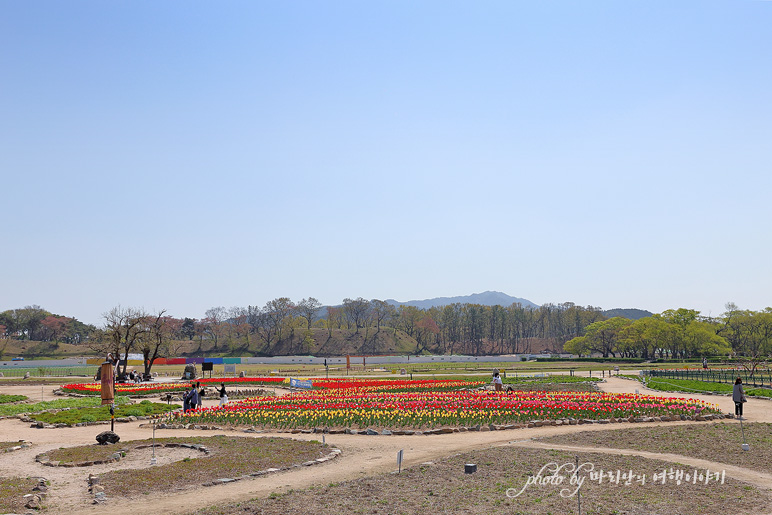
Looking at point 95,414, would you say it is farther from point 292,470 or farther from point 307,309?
point 307,309

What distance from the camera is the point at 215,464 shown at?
15148 millimetres

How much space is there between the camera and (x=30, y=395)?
40.2 meters

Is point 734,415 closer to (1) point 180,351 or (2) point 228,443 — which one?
(2) point 228,443

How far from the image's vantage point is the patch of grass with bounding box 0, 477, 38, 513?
11.3 m

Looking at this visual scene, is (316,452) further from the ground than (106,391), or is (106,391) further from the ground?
(106,391)

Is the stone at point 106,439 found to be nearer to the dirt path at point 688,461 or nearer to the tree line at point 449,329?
the dirt path at point 688,461

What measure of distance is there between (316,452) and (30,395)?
32.6 m

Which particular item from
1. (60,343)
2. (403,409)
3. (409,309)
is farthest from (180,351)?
(403,409)

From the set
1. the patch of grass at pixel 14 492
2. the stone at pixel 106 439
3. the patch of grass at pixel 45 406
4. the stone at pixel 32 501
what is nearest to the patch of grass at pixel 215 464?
the stone at pixel 106 439

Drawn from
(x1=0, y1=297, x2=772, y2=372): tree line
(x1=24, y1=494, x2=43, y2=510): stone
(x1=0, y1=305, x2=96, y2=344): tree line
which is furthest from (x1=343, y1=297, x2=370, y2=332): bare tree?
(x1=24, y1=494, x2=43, y2=510): stone

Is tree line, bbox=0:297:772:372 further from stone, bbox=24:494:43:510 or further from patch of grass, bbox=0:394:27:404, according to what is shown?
stone, bbox=24:494:43:510

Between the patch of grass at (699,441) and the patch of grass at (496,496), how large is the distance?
2.30 meters

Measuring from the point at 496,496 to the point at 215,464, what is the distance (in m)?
7.43

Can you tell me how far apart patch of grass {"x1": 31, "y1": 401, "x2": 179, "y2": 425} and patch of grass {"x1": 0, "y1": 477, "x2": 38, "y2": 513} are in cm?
1225
